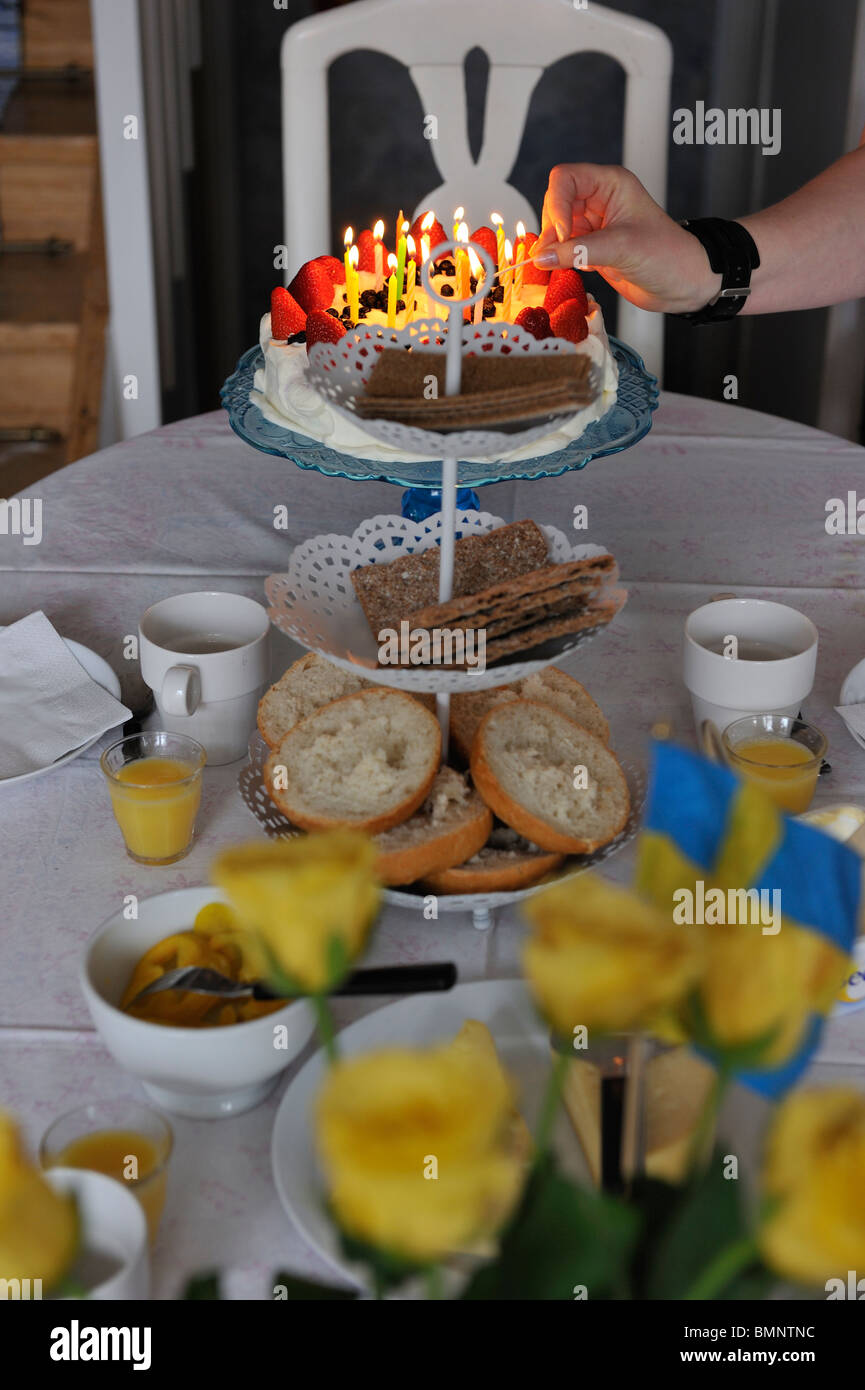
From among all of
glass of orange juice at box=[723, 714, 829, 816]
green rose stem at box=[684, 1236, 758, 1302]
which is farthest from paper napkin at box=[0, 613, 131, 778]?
green rose stem at box=[684, 1236, 758, 1302]

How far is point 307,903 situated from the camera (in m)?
0.32

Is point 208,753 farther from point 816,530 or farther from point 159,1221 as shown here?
point 816,530

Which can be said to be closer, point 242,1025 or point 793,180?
point 242,1025

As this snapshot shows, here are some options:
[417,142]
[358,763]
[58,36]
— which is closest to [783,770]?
[358,763]

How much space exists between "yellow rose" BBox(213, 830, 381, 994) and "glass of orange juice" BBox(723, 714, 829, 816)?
0.55m

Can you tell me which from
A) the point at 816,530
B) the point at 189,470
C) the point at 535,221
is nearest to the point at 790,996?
the point at 816,530

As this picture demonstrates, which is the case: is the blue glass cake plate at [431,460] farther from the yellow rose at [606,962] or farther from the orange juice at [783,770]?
the yellow rose at [606,962]

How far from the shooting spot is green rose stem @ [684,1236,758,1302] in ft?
1.02

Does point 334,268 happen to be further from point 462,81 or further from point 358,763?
point 462,81

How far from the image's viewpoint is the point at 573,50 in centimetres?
177

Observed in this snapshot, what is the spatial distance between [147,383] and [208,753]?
161 cm

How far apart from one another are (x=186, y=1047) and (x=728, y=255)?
3.44 feet

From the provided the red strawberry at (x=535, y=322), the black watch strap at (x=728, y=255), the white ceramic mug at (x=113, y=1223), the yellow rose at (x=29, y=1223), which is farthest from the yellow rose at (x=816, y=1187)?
the black watch strap at (x=728, y=255)

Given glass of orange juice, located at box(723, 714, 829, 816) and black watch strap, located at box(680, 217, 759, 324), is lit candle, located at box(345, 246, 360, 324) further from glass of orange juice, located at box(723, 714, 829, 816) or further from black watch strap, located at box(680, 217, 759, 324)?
glass of orange juice, located at box(723, 714, 829, 816)
